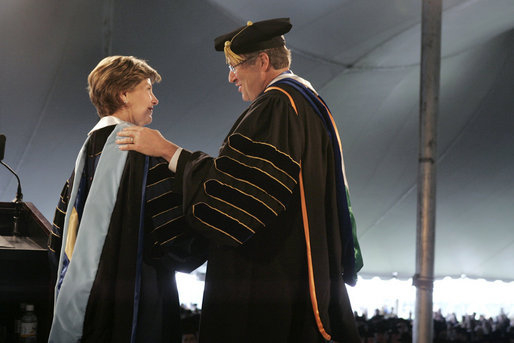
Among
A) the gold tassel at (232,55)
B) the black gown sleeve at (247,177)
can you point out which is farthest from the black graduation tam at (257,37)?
the black gown sleeve at (247,177)

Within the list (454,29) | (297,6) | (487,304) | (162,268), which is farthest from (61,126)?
(487,304)

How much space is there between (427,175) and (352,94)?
12.3 feet

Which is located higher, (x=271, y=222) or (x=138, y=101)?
(x=138, y=101)

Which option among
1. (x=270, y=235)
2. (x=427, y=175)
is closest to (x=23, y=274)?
(x=270, y=235)

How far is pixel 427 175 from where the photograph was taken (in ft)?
22.1

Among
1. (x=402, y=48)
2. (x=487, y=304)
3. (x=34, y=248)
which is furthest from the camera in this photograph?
(x=487, y=304)

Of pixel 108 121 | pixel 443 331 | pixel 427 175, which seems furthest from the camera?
pixel 443 331

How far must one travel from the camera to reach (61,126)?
8.55 m

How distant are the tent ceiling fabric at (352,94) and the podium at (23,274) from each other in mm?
4964

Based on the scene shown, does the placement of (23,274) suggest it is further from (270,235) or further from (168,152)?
(270,235)

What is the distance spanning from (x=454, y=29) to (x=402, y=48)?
0.79 m

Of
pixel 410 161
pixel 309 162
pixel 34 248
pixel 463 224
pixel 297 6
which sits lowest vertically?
pixel 34 248

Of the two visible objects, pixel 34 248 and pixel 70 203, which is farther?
pixel 34 248

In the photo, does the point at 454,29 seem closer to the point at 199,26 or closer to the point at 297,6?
the point at 297,6
